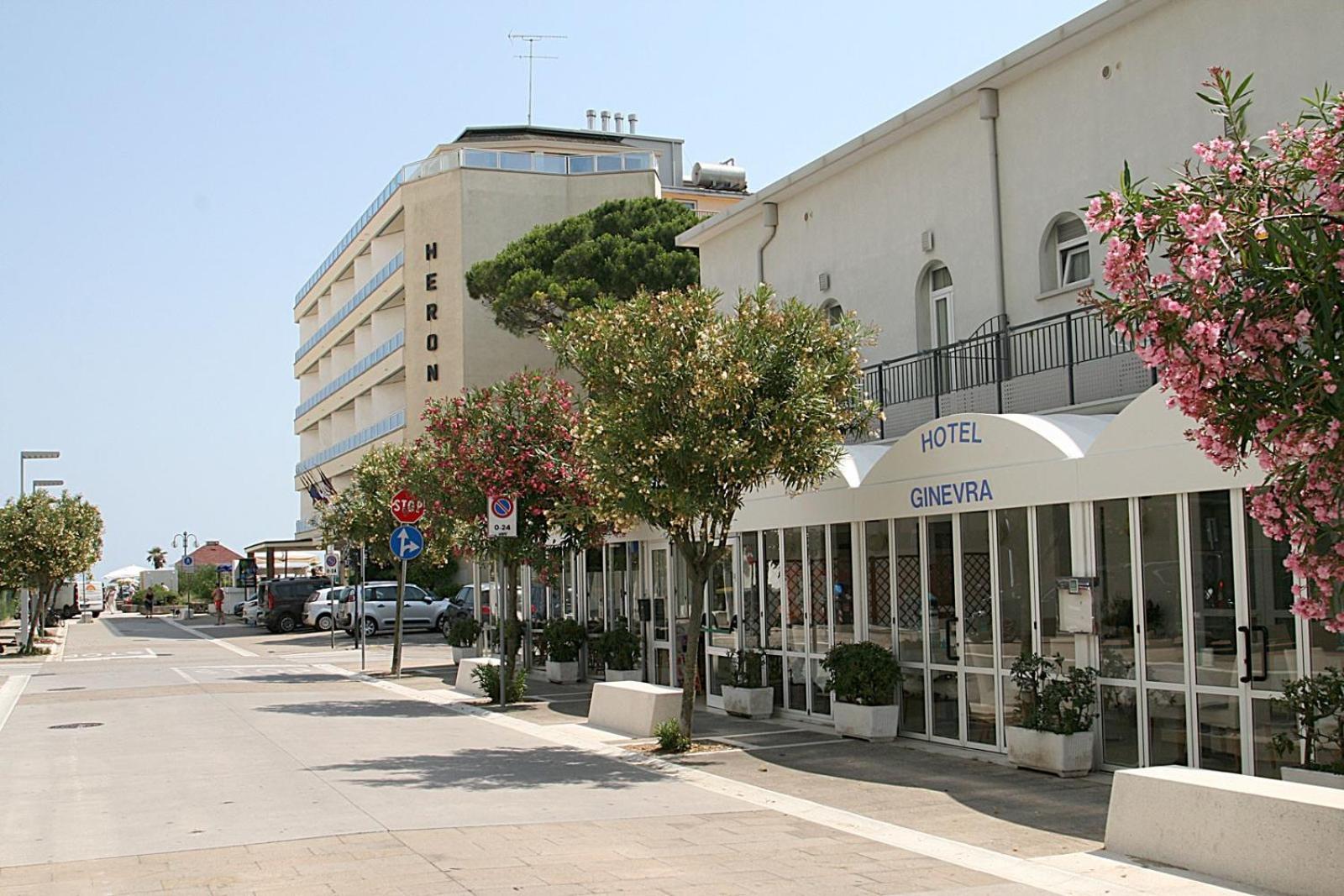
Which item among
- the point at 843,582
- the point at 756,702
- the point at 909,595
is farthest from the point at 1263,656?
the point at 756,702

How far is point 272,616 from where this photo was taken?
1940 inches

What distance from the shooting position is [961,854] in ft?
30.3

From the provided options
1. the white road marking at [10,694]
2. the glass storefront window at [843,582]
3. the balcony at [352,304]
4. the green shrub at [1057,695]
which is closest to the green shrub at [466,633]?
the white road marking at [10,694]

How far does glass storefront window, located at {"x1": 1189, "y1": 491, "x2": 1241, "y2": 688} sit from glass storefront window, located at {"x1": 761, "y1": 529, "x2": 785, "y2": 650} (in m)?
6.84

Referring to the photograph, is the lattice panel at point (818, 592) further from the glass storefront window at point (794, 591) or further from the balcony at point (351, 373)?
the balcony at point (351, 373)

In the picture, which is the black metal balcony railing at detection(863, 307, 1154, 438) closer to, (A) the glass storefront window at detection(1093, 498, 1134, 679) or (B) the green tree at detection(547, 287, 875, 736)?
(B) the green tree at detection(547, 287, 875, 736)

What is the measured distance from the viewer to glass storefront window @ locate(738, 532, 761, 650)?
60.7ft

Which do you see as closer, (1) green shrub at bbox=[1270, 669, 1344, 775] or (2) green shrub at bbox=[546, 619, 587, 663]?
(1) green shrub at bbox=[1270, 669, 1344, 775]

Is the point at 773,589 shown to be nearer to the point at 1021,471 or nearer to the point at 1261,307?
the point at 1021,471

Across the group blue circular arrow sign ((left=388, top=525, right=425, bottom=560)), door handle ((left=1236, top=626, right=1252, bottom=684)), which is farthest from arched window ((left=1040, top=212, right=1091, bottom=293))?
blue circular arrow sign ((left=388, top=525, right=425, bottom=560))

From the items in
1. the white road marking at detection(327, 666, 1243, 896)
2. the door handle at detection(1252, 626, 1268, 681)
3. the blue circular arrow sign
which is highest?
the blue circular arrow sign

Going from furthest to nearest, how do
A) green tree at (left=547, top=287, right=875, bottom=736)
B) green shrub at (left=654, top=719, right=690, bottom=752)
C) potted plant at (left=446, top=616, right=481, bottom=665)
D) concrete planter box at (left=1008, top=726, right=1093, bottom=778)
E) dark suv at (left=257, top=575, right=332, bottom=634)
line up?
dark suv at (left=257, top=575, right=332, bottom=634) → potted plant at (left=446, top=616, right=481, bottom=665) → green shrub at (left=654, top=719, right=690, bottom=752) → green tree at (left=547, top=287, right=875, bottom=736) → concrete planter box at (left=1008, top=726, right=1093, bottom=778)

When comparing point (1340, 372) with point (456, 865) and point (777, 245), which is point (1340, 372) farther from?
point (777, 245)

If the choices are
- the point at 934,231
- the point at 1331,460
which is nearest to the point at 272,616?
the point at 934,231
